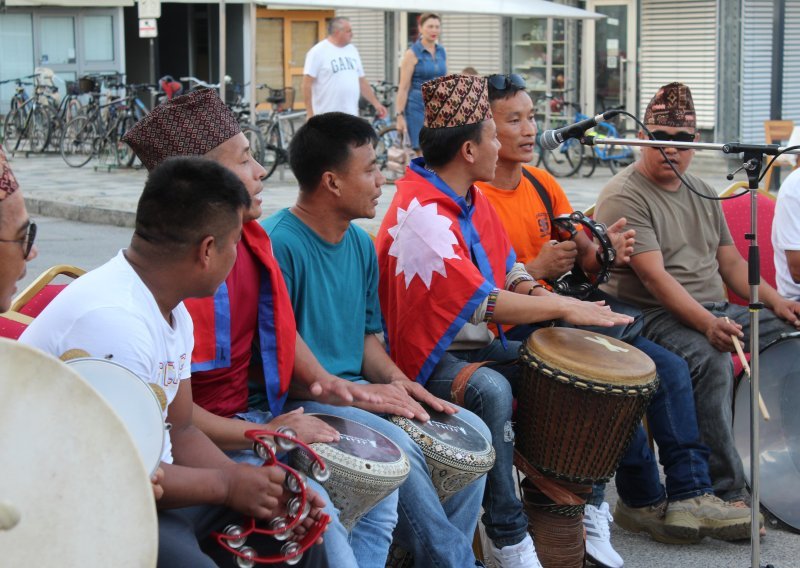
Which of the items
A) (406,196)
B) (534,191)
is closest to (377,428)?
(406,196)

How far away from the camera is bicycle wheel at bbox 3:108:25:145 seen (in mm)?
19141

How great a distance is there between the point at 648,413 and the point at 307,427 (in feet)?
6.31

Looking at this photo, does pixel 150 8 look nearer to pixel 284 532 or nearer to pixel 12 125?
pixel 12 125

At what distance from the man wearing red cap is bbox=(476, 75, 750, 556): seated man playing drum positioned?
223 cm

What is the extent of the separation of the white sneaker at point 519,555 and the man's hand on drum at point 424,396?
54 centimetres

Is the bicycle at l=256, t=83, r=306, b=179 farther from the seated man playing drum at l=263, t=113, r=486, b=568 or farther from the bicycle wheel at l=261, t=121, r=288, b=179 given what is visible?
the seated man playing drum at l=263, t=113, r=486, b=568

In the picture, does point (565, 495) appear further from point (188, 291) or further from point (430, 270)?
point (188, 291)

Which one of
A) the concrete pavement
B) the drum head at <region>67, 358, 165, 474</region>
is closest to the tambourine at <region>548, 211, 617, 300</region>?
the drum head at <region>67, 358, 165, 474</region>

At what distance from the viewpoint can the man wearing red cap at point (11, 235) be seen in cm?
267

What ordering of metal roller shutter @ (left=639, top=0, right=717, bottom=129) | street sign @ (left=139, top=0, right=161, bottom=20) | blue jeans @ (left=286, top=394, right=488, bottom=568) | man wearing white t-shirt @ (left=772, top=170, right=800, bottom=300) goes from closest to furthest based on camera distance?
blue jeans @ (left=286, top=394, right=488, bottom=568) < man wearing white t-shirt @ (left=772, top=170, right=800, bottom=300) < street sign @ (left=139, top=0, right=161, bottom=20) < metal roller shutter @ (left=639, top=0, right=717, bottom=129)

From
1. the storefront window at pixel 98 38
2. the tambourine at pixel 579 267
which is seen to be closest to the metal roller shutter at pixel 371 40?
the storefront window at pixel 98 38

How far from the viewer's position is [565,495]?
4.23 meters

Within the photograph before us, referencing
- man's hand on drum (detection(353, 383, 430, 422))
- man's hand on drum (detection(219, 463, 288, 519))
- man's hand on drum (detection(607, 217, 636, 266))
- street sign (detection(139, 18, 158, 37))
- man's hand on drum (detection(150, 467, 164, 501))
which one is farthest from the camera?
street sign (detection(139, 18, 158, 37))

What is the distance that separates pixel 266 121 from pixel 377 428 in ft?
42.5
